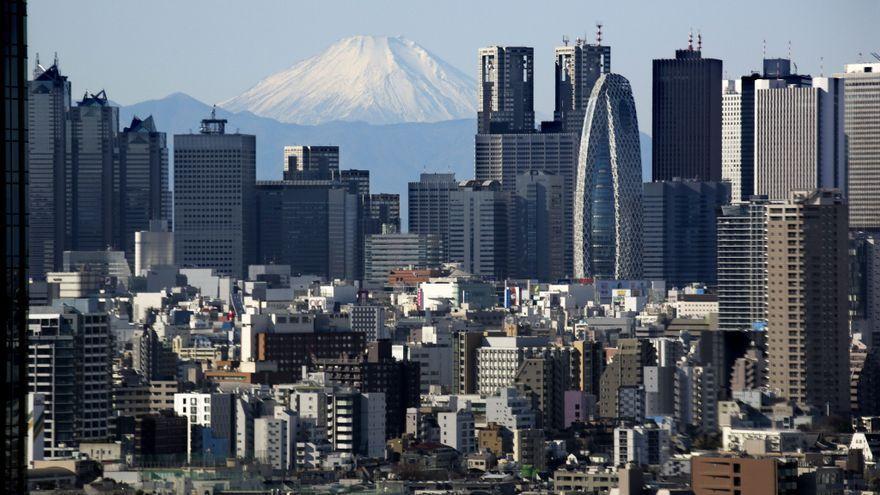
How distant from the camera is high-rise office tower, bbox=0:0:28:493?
492 inches

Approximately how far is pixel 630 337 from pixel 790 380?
14.5 meters

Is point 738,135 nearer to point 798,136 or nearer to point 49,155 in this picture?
point 798,136

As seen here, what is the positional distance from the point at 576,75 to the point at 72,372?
84.9 m

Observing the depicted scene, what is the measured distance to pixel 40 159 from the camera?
115 m

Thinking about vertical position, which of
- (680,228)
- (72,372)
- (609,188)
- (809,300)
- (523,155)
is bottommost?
(72,372)

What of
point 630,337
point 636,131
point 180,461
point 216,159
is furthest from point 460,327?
point 216,159

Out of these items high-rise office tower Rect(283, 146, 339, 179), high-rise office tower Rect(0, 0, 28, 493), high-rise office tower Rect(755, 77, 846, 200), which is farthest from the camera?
high-rise office tower Rect(283, 146, 339, 179)

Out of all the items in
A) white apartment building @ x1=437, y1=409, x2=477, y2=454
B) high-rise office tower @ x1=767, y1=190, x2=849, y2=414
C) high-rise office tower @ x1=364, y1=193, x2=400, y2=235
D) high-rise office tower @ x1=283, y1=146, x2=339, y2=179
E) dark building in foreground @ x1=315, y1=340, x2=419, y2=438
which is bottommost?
white apartment building @ x1=437, y1=409, x2=477, y2=454

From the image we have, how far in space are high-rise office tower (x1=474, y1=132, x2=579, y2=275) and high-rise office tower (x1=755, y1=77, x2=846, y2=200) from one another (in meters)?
19.2

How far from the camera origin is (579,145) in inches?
5020

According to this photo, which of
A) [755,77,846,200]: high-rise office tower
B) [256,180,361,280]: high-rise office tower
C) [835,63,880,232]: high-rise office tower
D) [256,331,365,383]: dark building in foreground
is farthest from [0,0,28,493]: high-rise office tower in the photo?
[256,180,361,280]: high-rise office tower

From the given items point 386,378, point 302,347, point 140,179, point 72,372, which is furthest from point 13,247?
point 140,179

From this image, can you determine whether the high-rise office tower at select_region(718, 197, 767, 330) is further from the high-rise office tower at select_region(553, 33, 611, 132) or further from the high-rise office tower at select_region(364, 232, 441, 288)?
the high-rise office tower at select_region(553, 33, 611, 132)

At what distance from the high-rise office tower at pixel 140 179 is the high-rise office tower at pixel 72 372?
228 feet
